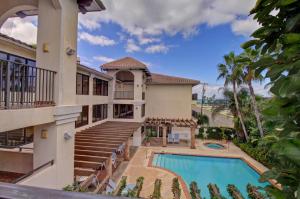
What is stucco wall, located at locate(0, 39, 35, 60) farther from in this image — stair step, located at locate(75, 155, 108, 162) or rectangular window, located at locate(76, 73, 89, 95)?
stair step, located at locate(75, 155, 108, 162)

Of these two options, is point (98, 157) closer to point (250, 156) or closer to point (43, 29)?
point (43, 29)

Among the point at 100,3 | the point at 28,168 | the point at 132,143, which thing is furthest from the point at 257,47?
the point at 132,143

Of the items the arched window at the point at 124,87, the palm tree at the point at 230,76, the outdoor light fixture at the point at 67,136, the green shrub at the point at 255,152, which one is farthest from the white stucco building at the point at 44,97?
the palm tree at the point at 230,76

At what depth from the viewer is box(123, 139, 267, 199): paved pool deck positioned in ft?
40.4

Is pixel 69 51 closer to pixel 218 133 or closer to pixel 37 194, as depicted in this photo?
pixel 37 194

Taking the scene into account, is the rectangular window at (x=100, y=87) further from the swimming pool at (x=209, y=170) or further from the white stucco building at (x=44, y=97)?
the swimming pool at (x=209, y=170)

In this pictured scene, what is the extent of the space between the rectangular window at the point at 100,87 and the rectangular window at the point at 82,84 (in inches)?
66.7

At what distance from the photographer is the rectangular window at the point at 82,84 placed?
14.6 m

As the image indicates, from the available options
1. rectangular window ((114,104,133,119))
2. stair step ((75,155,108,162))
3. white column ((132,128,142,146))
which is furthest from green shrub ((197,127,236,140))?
stair step ((75,155,108,162))

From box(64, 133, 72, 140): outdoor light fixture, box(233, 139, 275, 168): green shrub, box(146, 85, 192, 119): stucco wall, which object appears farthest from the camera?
box(146, 85, 192, 119): stucco wall

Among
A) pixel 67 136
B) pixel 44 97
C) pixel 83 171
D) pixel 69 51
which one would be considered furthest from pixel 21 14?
pixel 83 171

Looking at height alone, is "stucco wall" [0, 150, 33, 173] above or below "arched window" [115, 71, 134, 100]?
below

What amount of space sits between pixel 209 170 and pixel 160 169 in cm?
475

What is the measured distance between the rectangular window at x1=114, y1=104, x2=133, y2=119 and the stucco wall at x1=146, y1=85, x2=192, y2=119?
3.92 meters
